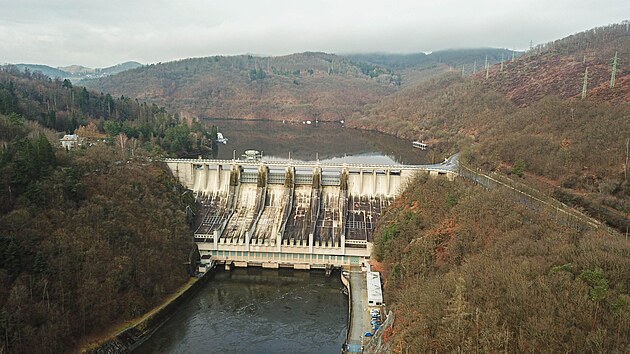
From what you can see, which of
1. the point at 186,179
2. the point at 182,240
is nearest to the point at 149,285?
the point at 182,240

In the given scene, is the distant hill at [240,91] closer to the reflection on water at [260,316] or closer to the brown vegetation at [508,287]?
the reflection on water at [260,316]

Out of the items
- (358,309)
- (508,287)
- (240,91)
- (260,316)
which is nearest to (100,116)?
(260,316)

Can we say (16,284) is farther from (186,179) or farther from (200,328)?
(186,179)

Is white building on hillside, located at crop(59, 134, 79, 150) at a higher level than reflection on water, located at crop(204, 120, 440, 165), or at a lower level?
higher

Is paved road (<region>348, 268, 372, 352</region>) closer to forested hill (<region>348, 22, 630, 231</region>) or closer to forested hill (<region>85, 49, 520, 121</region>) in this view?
forested hill (<region>348, 22, 630, 231</region>)

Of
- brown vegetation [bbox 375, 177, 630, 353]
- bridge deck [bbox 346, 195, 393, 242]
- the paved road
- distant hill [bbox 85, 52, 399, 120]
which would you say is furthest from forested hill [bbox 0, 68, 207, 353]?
distant hill [bbox 85, 52, 399, 120]
